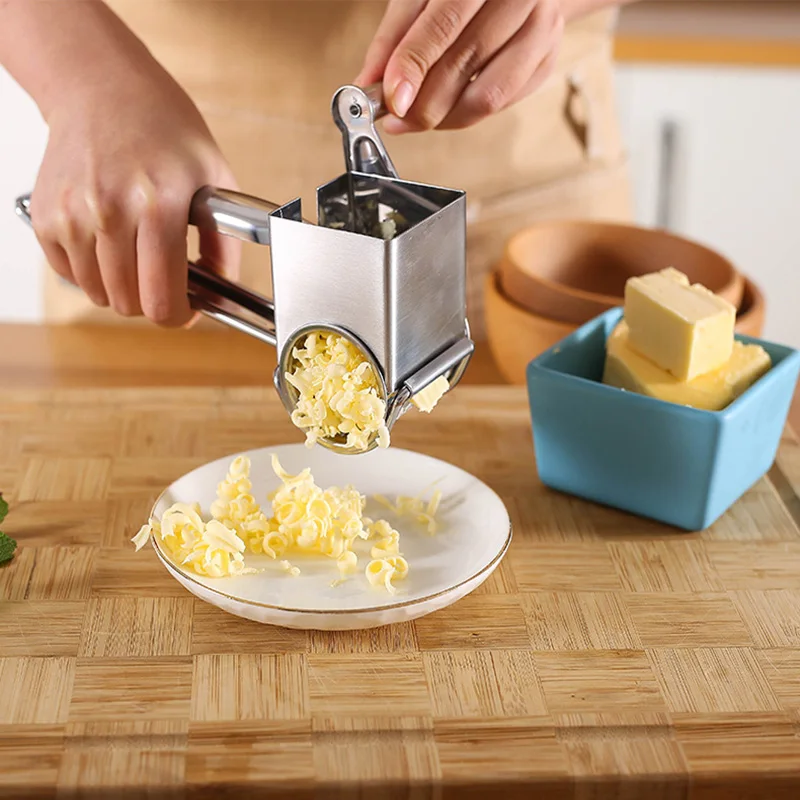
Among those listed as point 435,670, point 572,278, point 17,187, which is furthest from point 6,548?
point 17,187

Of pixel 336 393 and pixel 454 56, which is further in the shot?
pixel 454 56

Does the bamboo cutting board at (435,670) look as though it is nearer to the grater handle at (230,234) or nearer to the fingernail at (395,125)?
the grater handle at (230,234)

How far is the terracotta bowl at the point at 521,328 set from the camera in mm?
1223

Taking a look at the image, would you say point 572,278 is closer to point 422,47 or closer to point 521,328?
point 521,328

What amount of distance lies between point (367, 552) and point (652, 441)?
26 centimetres

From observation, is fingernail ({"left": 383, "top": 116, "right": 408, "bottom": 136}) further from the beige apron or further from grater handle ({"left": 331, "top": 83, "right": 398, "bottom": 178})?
the beige apron

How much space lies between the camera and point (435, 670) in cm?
85

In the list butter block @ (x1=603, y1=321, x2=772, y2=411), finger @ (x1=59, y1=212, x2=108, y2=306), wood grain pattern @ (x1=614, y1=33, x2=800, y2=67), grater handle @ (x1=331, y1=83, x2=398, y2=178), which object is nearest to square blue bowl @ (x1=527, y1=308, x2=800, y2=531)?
butter block @ (x1=603, y1=321, x2=772, y2=411)

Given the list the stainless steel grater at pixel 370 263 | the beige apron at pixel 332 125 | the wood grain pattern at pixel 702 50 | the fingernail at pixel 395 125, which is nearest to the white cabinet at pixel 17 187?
the beige apron at pixel 332 125

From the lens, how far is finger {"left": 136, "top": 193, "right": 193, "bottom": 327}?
3.17 ft

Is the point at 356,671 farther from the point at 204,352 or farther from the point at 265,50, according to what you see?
the point at 265,50

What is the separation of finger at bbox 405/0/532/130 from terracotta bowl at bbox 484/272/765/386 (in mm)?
284

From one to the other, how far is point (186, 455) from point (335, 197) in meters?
0.38

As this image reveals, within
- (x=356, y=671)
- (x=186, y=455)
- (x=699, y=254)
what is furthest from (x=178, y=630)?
(x=699, y=254)
